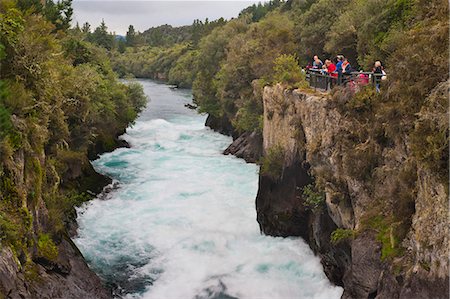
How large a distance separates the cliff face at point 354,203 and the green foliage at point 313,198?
5 centimetres

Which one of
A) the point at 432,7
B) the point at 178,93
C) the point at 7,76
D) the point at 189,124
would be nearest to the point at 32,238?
the point at 7,76

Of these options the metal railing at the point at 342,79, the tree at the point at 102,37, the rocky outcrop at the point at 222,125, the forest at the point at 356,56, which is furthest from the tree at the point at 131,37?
the metal railing at the point at 342,79

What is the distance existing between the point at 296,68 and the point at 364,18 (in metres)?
5.40

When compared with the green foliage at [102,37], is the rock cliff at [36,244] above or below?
below

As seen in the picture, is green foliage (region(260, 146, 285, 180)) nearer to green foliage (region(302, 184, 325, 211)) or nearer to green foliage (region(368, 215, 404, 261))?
green foliage (region(302, 184, 325, 211))

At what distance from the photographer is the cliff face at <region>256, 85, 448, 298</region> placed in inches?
451

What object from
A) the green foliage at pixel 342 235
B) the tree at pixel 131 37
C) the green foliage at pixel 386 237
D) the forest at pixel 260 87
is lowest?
the green foliage at pixel 342 235

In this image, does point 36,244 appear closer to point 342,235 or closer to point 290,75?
point 342,235

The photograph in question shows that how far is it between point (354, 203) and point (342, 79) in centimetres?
569

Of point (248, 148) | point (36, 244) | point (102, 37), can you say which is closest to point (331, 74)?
point (36, 244)

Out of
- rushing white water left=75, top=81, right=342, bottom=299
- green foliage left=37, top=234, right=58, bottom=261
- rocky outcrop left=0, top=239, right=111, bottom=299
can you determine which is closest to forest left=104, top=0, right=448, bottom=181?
rushing white water left=75, top=81, right=342, bottom=299

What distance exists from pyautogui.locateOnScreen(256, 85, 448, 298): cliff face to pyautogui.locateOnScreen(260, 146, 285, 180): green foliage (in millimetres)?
104

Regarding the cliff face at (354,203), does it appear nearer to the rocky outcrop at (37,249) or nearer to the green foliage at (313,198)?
the green foliage at (313,198)

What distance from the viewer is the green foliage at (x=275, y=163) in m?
23.9
